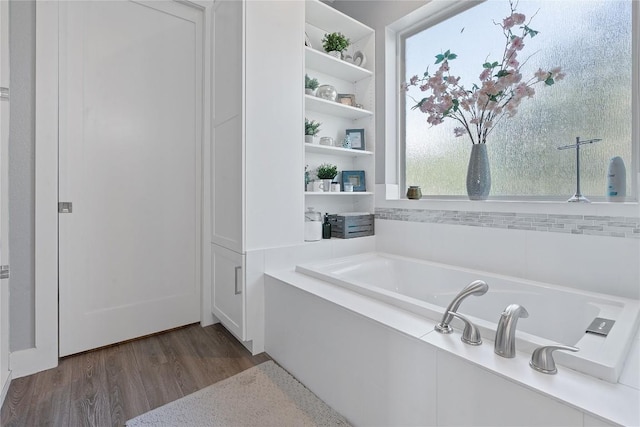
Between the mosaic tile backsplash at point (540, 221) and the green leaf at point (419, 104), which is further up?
the green leaf at point (419, 104)

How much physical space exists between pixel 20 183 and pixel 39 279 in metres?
0.53

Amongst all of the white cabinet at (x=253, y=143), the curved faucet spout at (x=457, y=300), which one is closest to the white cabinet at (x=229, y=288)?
the white cabinet at (x=253, y=143)

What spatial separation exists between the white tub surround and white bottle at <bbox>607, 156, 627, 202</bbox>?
86cm

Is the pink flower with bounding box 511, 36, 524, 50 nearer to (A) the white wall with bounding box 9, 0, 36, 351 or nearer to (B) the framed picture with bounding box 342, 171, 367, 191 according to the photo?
(B) the framed picture with bounding box 342, 171, 367, 191

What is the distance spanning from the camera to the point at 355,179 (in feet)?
8.80

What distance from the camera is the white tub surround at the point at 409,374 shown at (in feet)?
2.59

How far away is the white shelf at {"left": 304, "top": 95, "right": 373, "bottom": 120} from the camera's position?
7.57ft

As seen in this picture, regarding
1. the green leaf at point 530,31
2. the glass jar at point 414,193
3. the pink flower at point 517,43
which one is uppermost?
the green leaf at point 530,31

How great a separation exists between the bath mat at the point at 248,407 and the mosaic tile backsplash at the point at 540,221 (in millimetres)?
1364

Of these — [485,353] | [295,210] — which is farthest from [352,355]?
[295,210]

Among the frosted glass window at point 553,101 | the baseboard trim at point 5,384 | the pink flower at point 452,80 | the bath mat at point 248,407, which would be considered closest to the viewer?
the bath mat at point 248,407

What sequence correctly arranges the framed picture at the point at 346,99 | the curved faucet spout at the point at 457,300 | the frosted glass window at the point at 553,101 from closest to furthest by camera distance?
1. the curved faucet spout at the point at 457,300
2. the frosted glass window at the point at 553,101
3. the framed picture at the point at 346,99

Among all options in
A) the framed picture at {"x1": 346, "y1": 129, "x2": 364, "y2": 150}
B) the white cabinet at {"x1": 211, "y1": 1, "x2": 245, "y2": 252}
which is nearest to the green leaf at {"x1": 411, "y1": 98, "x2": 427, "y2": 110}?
the framed picture at {"x1": 346, "y1": 129, "x2": 364, "y2": 150}

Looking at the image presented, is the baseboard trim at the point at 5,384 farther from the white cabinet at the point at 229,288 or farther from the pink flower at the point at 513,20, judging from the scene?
the pink flower at the point at 513,20
